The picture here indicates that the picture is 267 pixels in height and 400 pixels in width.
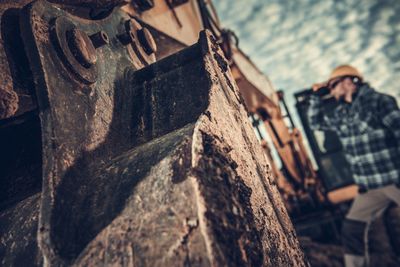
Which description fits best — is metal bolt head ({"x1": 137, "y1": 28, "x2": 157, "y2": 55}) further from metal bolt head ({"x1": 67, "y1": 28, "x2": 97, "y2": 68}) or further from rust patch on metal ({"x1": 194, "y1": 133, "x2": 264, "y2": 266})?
rust patch on metal ({"x1": 194, "y1": 133, "x2": 264, "y2": 266})

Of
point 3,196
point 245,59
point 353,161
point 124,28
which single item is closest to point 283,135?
point 353,161

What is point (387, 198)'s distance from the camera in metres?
3.58

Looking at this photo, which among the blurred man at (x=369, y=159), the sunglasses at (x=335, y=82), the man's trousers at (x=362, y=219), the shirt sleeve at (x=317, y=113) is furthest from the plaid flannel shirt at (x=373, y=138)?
the shirt sleeve at (x=317, y=113)

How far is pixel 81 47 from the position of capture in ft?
2.36

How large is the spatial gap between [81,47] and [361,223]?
4.00 m

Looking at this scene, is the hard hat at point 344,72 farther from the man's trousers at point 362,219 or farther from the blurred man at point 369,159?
the man's trousers at point 362,219

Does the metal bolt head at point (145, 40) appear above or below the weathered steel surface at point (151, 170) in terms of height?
above

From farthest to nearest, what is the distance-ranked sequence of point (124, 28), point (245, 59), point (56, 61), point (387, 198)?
point (387, 198) < point (245, 59) < point (124, 28) < point (56, 61)

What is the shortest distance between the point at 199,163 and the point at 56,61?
1.37ft

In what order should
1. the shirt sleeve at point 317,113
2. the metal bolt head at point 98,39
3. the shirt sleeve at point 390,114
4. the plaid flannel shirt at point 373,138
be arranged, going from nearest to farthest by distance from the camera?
the metal bolt head at point 98,39
the shirt sleeve at point 390,114
the plaid flannel shirt at point 373,138
the shirt sleeve at point 317,113

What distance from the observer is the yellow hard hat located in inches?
169

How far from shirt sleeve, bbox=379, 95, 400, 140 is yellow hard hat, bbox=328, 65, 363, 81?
95 centimetres

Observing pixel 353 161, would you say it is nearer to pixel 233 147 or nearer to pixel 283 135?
pixel 283 135

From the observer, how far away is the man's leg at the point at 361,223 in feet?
11.5
